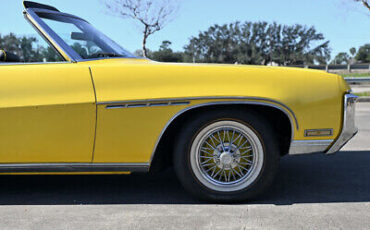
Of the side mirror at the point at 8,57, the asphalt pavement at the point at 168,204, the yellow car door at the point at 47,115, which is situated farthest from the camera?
the side mirror at the point at 8,57

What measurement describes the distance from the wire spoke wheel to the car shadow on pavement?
23 cm

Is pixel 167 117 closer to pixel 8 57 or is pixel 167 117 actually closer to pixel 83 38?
pixel 83 38

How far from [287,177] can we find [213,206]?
1.18 meters

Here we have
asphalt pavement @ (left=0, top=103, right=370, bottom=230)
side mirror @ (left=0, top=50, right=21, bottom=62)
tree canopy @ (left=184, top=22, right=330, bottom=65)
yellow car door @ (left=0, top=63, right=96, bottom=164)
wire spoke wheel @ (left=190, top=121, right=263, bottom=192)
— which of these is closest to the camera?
asphalt pavement @ (left=0, top=103, right=370, bottom=230)

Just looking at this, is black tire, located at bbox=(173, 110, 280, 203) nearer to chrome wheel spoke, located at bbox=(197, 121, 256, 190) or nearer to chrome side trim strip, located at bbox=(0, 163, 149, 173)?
chrome wheel spoke, located at bbox=(197, 121, 256, 190)

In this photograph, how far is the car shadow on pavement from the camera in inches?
127

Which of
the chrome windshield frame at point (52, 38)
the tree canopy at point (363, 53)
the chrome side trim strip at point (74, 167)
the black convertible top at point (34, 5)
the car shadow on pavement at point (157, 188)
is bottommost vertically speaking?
the car shadow on pavement at point (157, 188)

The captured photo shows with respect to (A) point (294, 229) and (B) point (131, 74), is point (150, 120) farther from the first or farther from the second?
(A) point (294, 229)

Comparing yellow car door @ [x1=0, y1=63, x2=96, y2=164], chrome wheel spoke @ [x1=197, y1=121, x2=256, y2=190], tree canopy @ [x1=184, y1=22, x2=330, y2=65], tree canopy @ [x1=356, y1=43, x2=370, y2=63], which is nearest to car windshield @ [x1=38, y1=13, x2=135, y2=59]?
yellow car door @ [x1=0, y1=63, x2=96, y2=164]

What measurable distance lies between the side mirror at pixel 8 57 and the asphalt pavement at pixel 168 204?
1.17m

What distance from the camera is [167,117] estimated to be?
2936mm

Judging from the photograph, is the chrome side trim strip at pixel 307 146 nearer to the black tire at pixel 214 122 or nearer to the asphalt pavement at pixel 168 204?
the black tire at pixel 214 122

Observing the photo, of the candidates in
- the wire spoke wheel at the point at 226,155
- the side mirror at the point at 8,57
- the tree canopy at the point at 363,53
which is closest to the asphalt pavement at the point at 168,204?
the wire spoke wheel at the point at 226,155

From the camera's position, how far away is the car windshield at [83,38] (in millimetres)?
3217
